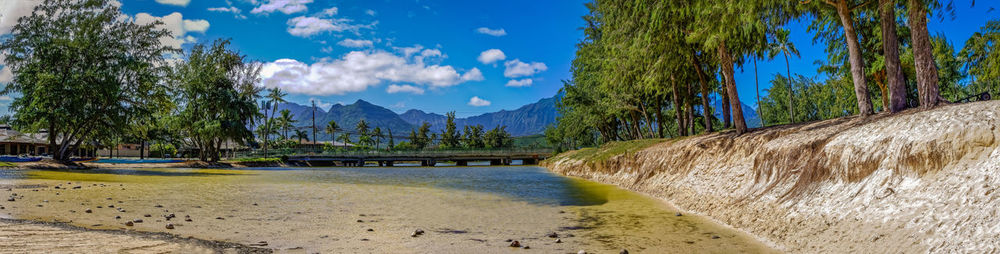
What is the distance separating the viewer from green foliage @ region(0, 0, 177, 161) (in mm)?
28766

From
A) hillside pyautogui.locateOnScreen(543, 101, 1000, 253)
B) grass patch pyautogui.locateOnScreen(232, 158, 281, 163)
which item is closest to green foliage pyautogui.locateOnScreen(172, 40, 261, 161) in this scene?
grass patch pyautogui.locateOnScreen(232, 158, 281, 163)

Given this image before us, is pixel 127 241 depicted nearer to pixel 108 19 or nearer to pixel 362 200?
pixel 362 200

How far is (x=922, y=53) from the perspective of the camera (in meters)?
12.6

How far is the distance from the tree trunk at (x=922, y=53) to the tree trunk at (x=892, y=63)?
41 cm

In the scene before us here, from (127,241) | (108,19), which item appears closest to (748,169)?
(127,241)

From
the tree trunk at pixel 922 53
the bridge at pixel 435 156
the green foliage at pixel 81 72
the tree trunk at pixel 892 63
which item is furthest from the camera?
the bridge at pixel 435 156

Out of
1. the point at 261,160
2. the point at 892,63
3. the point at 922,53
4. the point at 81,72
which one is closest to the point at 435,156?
the point at 261,160

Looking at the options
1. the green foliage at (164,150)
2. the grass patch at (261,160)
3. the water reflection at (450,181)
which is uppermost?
the green foliage at (164,150)

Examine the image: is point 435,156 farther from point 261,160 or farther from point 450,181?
point 450,181

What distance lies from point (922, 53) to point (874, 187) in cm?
847

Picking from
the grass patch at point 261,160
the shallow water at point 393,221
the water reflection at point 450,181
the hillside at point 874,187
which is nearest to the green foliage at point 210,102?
the grass patch at point 261,160

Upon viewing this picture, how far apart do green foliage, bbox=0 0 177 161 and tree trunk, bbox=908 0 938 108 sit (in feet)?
130

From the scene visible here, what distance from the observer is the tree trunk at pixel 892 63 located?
12.7 meters

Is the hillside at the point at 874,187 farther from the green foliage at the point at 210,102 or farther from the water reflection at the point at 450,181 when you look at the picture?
the green foliage at the point at 210,102
